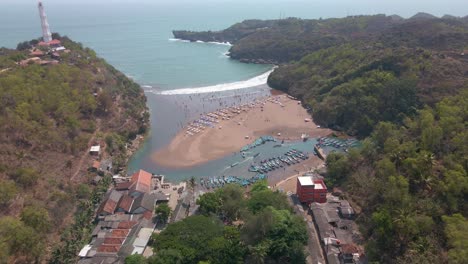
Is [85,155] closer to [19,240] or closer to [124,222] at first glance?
[124,222]

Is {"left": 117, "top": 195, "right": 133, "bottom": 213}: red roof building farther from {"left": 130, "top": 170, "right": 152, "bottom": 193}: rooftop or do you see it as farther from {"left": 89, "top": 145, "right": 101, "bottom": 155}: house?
{"left": 89, "top": 145, "right": 101, "bottom": 155}: house

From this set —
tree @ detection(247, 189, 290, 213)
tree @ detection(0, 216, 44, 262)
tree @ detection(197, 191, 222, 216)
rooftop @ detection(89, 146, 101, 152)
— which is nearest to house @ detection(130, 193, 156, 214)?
tree @ detection(197, 191, 222, 216)

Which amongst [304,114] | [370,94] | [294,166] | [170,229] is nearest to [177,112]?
[304,114]

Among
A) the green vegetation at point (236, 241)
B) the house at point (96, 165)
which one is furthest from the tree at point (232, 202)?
the house at point (96, 165)

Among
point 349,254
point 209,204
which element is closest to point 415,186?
Answer: point 349,254

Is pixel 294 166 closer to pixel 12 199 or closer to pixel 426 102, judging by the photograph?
pixel 426 102

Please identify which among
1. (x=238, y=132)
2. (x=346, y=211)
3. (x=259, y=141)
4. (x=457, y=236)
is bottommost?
(x=346, y=211)

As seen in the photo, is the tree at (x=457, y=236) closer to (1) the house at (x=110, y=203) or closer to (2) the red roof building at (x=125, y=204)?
(2) the red roof building at (x=125, y=204)
